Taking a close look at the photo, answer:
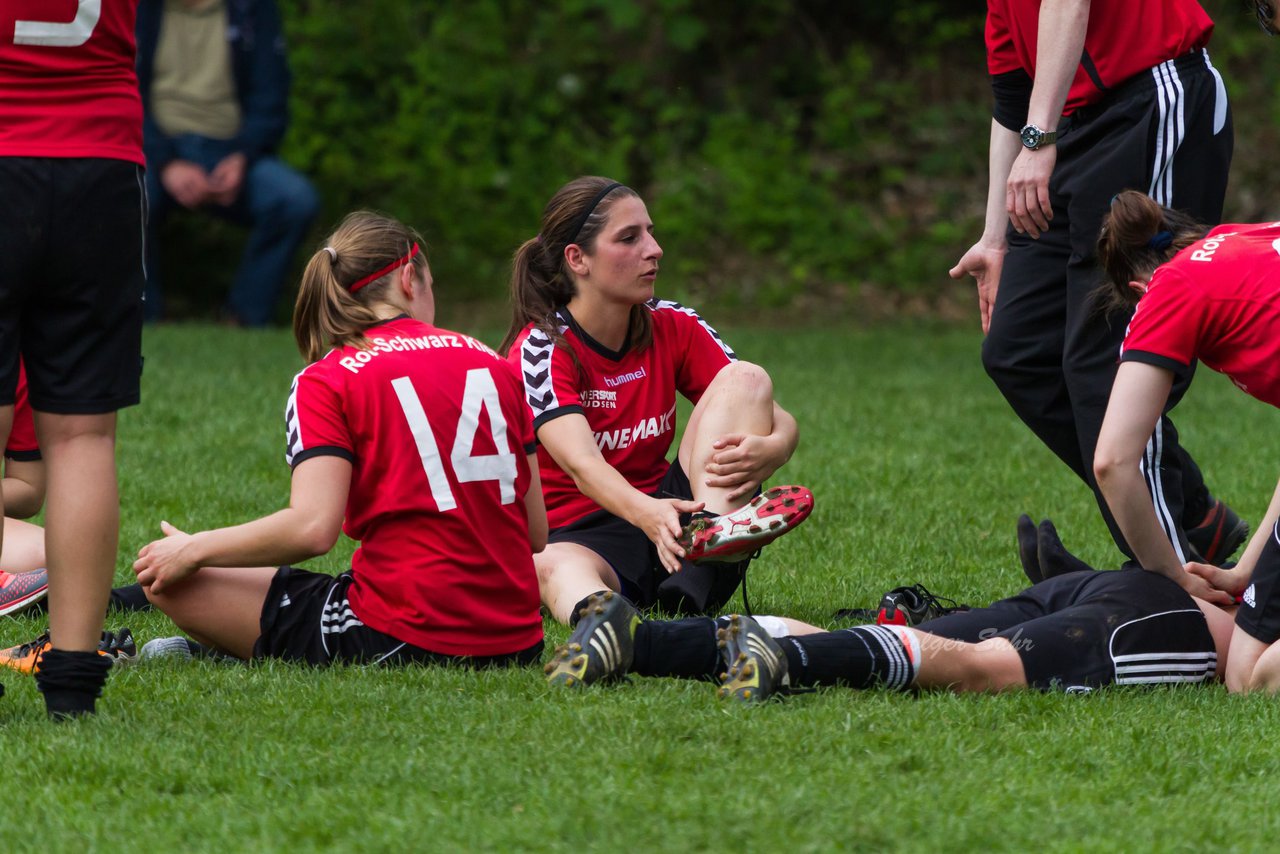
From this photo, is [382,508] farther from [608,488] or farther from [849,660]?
[849,660]

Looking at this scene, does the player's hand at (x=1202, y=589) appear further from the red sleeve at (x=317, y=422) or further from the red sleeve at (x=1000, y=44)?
the red sleeve at (x=317, y=422)

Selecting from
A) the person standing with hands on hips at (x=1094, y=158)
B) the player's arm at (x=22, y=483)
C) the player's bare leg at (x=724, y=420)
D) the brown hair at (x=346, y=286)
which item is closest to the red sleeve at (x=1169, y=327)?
the person standing with hands on hips at (x=1094, y=158)

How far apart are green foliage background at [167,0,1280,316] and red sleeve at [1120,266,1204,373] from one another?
9.59 meters

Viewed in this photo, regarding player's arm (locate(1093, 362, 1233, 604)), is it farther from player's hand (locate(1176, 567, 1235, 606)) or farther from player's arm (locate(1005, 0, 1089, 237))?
player's arm (locate(1005, 0, 1089, 237))

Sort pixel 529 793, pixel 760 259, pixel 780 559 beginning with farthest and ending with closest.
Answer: pixel 760 259 < pixel 780 559 < pixel 529 793

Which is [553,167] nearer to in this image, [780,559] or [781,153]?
[781,153]

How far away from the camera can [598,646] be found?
144 inches

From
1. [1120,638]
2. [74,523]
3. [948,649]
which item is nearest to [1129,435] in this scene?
[1120,638]

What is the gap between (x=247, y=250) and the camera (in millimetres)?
11875

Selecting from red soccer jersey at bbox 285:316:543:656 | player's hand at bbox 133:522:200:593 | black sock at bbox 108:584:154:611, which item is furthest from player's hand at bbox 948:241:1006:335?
black sock at bbox 108:584:154:611

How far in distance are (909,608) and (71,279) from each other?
2164mm

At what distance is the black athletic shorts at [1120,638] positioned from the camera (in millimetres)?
3701

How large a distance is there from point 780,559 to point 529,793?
98.2 inches

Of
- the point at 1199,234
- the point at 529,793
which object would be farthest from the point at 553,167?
the point at 529,793
